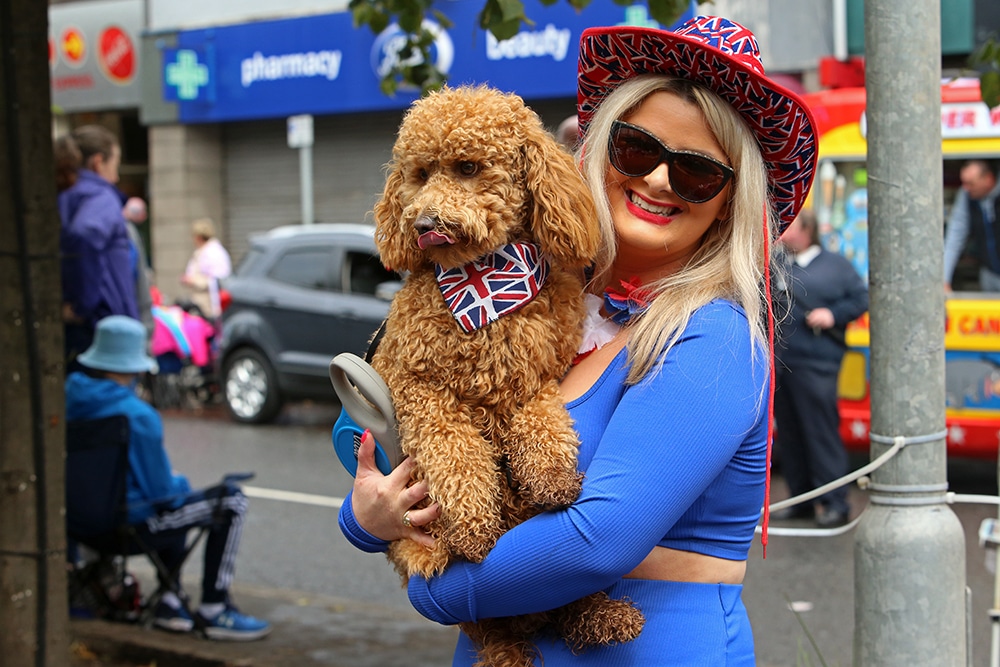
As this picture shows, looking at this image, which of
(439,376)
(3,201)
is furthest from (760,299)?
(3,201)

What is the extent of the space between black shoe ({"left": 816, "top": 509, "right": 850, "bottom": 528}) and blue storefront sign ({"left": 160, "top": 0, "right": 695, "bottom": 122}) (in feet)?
24.5

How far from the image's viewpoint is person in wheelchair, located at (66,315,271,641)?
16.0ft

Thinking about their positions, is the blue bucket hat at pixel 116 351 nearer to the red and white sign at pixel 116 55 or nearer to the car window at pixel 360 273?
the car window at pixel 360 273

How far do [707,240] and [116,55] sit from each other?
17.8m

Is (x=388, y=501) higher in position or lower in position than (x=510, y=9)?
lower

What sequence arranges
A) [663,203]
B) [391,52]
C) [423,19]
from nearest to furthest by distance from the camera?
1. [663,203]
2. [423,19]
3. [391,52]

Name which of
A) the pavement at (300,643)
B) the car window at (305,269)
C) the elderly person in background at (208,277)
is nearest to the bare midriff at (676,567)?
the pavement at (300,643)

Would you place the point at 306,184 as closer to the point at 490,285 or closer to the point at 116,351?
the point at 116,351

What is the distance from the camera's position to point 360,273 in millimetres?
10398

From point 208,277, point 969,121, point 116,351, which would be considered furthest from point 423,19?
point 208,277

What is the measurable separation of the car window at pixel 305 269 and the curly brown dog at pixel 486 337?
875 cm

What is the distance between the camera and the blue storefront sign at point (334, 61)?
45.4 feet

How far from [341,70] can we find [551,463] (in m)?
14.8

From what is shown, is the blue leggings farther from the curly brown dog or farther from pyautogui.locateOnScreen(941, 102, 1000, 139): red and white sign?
pyautogui.locateOnScreen(941, 102, 1000, 139): red and white sign
